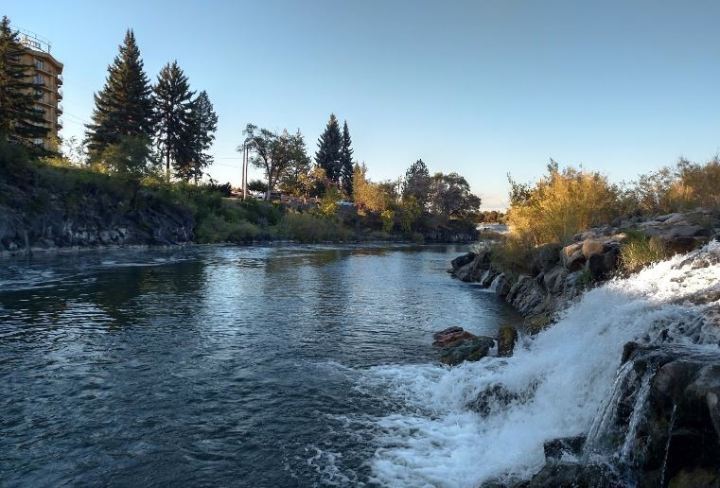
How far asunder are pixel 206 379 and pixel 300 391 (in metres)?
2.73

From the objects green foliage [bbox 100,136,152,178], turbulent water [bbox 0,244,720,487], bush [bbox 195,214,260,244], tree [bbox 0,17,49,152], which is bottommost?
turbulent water [bbox 0,244,720,487]

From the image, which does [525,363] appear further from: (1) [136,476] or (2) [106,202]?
(2) [106,202]

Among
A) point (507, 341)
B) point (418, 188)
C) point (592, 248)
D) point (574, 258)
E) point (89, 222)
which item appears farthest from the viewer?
point (418, 188)

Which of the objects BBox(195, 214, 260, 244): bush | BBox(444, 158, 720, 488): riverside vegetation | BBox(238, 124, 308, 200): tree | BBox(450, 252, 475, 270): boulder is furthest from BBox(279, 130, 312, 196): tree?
BBox(444, 158, 720, 488): riverside vegetation

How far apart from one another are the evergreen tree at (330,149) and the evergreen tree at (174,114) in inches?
2103

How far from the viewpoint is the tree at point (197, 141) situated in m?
89.1

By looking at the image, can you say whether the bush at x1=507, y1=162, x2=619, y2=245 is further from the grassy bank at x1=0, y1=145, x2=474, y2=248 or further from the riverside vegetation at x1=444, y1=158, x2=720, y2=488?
the grassy bank at x1=0, y1=145, x2=474, y2=248

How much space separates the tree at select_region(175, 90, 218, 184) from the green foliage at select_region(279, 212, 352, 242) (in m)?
19.8

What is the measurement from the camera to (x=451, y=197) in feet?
433

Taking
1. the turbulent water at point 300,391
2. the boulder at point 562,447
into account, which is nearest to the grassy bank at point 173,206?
the turbulent water at point 300,391

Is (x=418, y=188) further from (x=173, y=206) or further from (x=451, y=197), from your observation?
(x=173, y=206)

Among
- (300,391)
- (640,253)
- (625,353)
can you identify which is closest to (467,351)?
(300,391)

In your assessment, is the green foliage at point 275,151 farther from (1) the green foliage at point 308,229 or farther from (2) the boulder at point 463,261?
(2) the boulder at point 463,261

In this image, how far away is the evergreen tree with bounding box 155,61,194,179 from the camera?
87.4m
